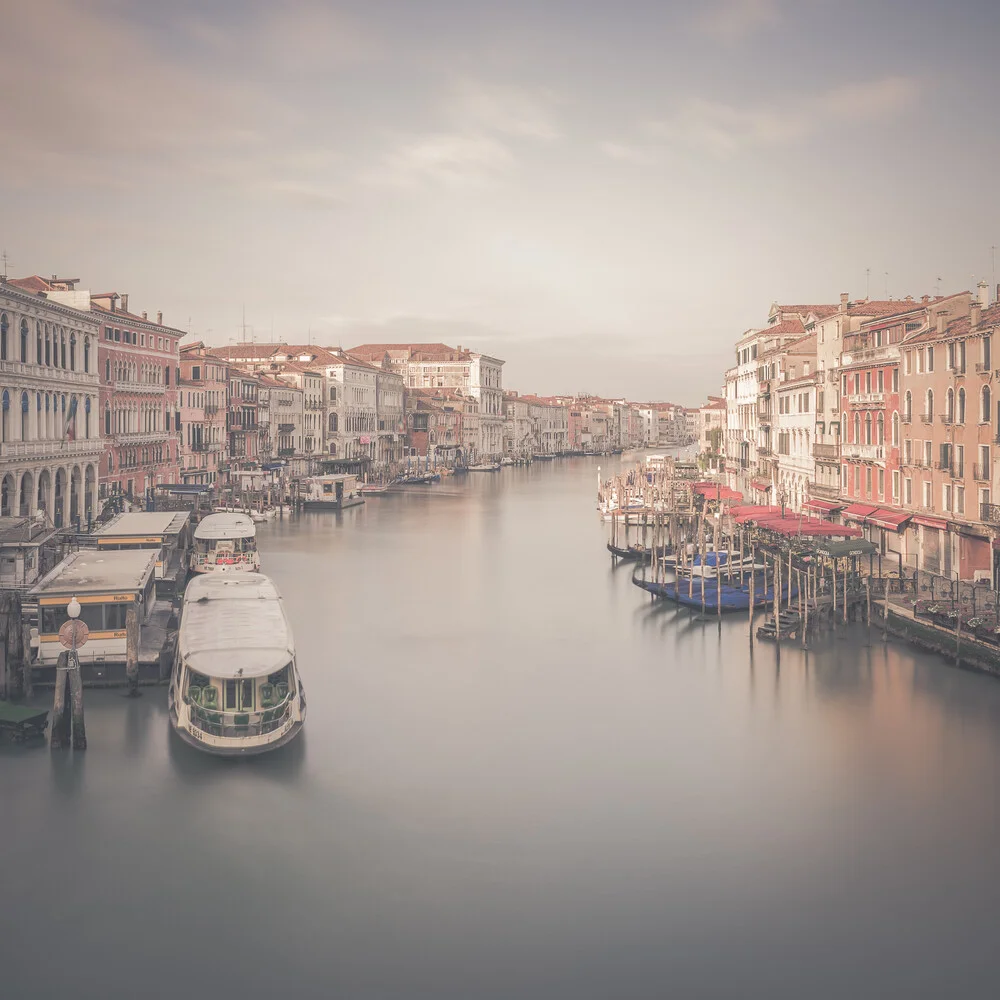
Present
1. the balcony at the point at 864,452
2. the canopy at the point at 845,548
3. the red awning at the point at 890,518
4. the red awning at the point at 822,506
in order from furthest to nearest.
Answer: the red awning at the point at 822,506, the balcony at the point at 864,452, the red awning at the point at 890,518, the canopy at the point at 845,548

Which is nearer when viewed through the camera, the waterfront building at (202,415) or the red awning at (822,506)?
the red awning at (822,506)

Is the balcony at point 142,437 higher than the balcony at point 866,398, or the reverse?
the balcony at point 866,398

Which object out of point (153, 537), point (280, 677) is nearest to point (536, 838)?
point (280, 677)

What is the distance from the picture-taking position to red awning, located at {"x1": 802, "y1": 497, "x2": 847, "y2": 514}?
2348 cm

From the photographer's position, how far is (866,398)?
73.7 ft

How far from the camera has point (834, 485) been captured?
24.9 meters

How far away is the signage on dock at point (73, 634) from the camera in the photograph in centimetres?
1106

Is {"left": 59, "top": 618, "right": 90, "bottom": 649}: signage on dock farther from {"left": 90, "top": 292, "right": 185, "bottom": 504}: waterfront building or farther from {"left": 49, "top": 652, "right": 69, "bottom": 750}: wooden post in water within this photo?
{"left": 90, "top": 292, "right": 185, "bottom": 504}: waterfront building

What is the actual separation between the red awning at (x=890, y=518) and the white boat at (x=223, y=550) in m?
12.8

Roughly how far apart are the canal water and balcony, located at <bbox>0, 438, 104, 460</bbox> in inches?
378

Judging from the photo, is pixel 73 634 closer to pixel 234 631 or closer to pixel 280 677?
pixel 234 631

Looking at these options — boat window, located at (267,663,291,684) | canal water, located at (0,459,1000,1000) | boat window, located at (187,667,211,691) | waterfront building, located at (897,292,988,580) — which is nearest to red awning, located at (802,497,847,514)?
waterfront building, located at (897,292,988,580)

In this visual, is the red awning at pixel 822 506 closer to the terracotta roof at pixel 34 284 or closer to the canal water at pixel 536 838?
the canal water at pixel 536 838

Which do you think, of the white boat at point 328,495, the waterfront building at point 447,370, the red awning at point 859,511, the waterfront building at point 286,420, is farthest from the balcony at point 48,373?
the waterfront building at point 447,370
